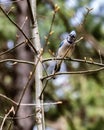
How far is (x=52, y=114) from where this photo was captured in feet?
22.7

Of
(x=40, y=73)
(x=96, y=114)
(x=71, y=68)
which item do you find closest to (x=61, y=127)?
(x=96, y=114)

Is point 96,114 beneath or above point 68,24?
beneath

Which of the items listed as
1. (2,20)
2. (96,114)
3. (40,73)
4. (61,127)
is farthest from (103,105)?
(40,73)

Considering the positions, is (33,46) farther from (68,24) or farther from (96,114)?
(96,114)

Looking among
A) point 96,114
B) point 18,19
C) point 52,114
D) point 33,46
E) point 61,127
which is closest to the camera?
point 33,46

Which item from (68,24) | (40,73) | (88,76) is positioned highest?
(68,24)

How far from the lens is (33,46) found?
2.98 m

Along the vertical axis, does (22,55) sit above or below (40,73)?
above

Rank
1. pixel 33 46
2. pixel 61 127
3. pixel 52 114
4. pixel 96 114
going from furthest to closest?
pixel 61 127, pixel 52 114, pixel 96 114, pixel 33 46

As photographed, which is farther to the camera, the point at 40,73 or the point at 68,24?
the point at 68,24

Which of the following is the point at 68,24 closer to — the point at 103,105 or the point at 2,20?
the point at 2,20

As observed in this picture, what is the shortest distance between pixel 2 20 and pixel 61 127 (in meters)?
2.28

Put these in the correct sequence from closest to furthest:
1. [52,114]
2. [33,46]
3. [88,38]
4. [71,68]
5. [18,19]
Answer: [33,46]
[88,38]
[18,19]
[71,68]
[52,114]

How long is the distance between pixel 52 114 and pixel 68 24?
1.72 metres
